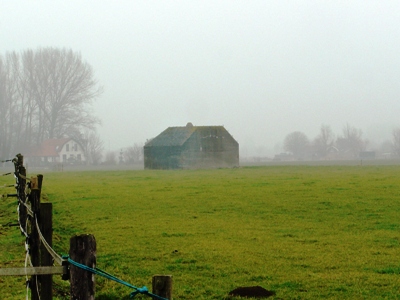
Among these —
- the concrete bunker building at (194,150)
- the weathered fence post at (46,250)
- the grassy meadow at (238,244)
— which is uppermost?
the concrete bunker building at (194,150)

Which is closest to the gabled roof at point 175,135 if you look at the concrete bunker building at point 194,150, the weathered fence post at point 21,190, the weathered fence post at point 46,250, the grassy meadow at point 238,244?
the concrete bunker building at point 194,150

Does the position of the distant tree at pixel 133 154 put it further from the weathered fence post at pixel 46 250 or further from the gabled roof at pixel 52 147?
the weathered fence post at pixel 46 250

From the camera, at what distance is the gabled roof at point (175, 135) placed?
84750 mm

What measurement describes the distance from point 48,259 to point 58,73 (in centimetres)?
8815

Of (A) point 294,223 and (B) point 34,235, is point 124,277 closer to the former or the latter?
(B) point 34,235

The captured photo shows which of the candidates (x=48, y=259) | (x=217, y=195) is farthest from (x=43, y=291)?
(x=217, y=195)

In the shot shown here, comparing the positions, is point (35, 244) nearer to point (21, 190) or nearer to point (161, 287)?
point (161, 287)

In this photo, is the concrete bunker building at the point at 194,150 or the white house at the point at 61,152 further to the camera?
the white house at the point at 61,152

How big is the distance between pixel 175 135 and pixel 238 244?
2953 inches

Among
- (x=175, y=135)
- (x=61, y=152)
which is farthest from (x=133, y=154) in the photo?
(x=175, y=135)

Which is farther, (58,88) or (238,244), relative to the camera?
(58,88)

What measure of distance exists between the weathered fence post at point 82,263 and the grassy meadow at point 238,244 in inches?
172

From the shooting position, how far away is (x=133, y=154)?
412 ft

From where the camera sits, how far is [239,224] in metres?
16.5
